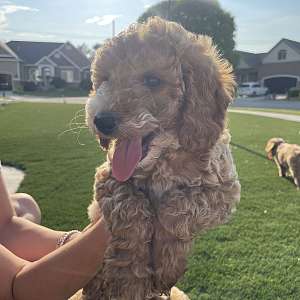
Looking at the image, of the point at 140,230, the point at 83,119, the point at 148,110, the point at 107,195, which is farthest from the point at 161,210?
the point at 83,119

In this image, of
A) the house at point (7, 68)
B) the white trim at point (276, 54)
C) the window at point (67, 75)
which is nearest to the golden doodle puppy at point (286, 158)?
the white trim at point (276, 54)

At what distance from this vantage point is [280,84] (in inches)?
2164

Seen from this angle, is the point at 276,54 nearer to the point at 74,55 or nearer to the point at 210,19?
the point at 210,19

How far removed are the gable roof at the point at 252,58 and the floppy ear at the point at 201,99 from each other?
193 feet

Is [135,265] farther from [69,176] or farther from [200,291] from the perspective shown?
[69,176]

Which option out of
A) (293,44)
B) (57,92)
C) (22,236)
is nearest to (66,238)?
(22,236)

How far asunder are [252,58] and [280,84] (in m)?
6.91

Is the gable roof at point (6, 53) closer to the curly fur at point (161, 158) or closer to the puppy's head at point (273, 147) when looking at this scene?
the puppy's head at point (273, 147)

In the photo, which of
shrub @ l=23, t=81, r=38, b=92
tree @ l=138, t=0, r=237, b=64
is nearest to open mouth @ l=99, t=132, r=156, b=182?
tree @ l=138, t=0, r=237, b=64

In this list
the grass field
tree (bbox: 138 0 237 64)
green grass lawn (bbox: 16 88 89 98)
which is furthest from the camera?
green grass lawn (bbox: 16 88 89 98)

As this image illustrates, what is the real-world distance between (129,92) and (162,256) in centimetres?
73

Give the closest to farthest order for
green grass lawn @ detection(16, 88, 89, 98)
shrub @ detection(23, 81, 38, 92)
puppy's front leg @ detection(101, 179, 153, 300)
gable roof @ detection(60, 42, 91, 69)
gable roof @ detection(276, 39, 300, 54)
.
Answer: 1. puppy's front leg @ detection(101, 179, 153, 300)
2. green grass lawn @ detection(16, 88, 89, 98)
3. gable roof @ detection(276, 39, 300, 54)
4. shrub @ detection(23, 81, 38, 92)
5. gable roof @ detection(60, 42, 91, 69)

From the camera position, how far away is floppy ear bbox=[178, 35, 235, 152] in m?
1.87

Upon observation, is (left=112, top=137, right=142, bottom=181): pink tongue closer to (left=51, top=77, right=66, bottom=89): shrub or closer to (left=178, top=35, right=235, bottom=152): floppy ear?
(left=178, top=35, right=235, bottom=152): floppy ear
